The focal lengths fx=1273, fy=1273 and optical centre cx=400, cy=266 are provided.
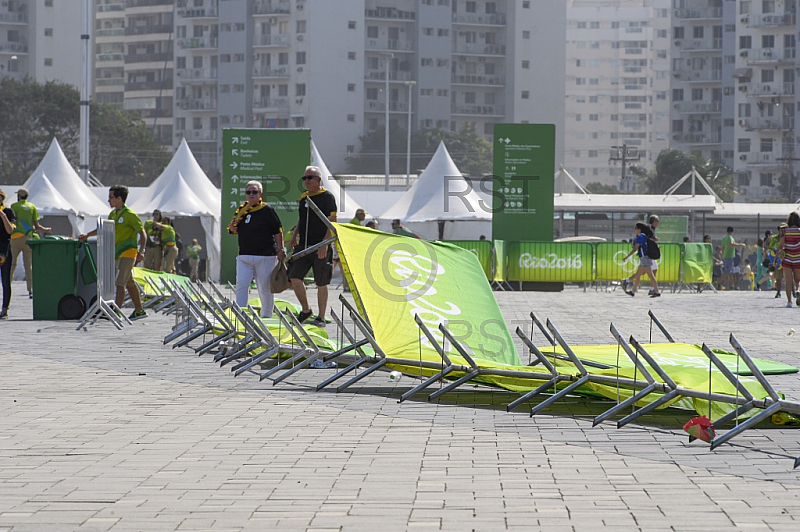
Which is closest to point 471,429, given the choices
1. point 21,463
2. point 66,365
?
point 21,463

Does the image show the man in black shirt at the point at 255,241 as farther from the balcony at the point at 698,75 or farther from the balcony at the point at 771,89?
the balcony at the point at 698,75

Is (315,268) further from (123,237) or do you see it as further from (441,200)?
(441,200)

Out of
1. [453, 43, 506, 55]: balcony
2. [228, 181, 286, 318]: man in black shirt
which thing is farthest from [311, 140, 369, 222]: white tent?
[453, 43, 506, 55]: balcony

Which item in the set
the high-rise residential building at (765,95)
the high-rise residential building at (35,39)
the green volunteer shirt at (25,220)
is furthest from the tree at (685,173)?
the green volunteer shirt at (25,220)

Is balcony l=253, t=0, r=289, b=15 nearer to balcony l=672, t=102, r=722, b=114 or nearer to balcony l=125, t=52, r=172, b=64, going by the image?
balcony l=125, t=52, r=172, b=64

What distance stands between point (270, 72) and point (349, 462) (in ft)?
365

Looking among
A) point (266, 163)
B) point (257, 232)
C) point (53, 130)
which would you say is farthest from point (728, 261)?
point (53, 130)

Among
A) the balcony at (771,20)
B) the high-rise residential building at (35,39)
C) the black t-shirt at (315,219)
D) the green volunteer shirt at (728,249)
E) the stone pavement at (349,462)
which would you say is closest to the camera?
the stone pavement at (349,462)

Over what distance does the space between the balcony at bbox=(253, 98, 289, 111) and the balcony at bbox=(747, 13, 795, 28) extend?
42127 mm

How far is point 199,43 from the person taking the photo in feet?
391

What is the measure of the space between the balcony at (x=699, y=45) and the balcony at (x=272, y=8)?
4129 cm

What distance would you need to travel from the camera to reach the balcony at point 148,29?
414ft

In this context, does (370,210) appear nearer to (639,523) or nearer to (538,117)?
(639,523)

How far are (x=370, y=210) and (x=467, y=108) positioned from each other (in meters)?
82.1
